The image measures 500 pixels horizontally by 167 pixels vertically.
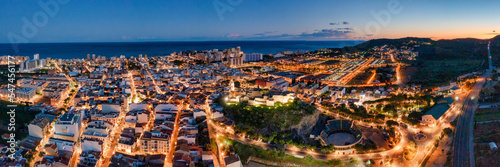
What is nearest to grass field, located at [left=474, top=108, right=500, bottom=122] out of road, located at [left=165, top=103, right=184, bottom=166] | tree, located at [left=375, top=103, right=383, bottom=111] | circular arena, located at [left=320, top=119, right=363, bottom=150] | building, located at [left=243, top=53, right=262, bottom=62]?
tree, located at [left=375, top=103, right=383, bottom=111]

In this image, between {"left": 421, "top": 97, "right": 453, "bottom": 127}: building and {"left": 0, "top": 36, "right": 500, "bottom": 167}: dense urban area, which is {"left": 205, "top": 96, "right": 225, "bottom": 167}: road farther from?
{"left": 421, "top": 97, "right": 453, "bottom": 127}: building

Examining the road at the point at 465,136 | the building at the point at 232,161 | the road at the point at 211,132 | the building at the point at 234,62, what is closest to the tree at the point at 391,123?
the road at the point at 465,136

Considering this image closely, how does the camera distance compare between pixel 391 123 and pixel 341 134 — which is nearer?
pixel 341 134

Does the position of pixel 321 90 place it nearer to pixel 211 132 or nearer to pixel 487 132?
pixel 487 132

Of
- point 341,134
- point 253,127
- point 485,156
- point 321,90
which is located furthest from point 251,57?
point 485,156

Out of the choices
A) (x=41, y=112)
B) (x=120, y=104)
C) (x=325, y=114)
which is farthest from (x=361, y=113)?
(x=41, y=112)
